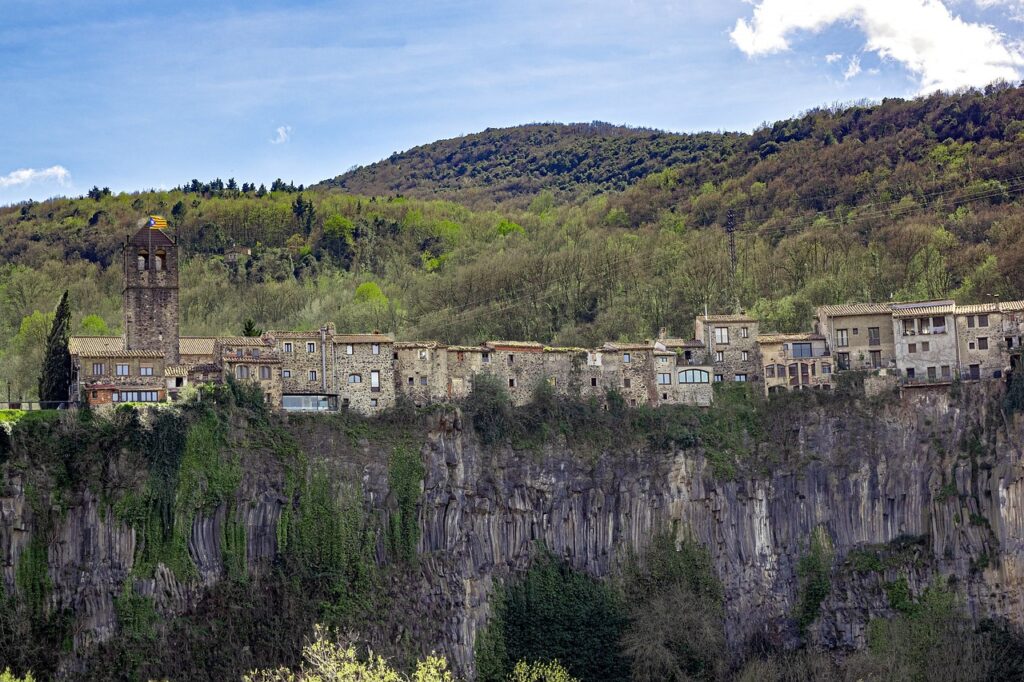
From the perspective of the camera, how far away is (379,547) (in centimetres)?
7700

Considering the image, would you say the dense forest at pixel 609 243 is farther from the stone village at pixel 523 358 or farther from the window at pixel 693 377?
the window at pixel 693 377

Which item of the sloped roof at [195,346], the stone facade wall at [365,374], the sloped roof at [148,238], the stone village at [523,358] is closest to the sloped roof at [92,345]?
the stone village at [523,358]

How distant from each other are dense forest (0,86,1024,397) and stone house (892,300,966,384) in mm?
9840

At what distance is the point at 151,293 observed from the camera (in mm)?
81500

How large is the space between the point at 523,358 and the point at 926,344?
21212 millimetres

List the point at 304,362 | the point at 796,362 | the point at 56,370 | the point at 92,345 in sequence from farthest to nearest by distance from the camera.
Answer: the point at 796,362 < the point at 304,362 < the point at 92,345 < the point at 56,370

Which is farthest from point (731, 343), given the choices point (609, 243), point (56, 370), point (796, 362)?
point (56, 370)

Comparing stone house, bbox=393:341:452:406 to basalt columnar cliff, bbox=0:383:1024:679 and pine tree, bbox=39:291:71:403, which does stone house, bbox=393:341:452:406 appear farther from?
pine tree, bbox=39:291:71:403

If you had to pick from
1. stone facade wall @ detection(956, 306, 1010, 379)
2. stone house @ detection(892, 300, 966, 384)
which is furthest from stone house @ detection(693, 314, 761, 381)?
stone facade wall @ detection(956, 306, 1010, 379)

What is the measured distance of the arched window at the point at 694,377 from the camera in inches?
3425

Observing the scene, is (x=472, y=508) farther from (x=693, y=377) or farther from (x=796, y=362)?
(x=796, y=362)

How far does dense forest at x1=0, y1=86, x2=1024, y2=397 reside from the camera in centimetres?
10038

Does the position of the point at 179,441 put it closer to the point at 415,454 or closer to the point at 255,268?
the point at 415,454

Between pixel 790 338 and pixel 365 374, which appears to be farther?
pixel 790 338
